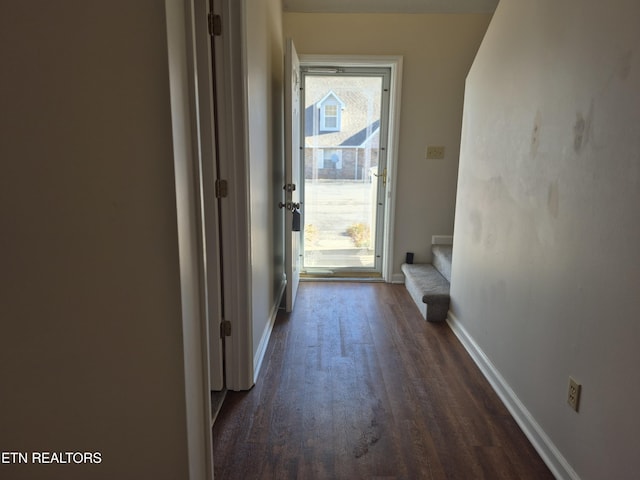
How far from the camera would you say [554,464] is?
155 cm

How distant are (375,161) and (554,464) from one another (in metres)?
2.84

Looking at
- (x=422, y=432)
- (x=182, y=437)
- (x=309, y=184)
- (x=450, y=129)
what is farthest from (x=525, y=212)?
(x=309, y=184)

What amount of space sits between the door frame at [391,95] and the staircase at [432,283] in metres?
0.36

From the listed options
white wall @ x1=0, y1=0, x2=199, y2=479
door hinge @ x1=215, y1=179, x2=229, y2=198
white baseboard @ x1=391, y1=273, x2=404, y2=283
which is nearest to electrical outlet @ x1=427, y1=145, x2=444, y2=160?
white baseboard @ x1=391, y1=273, x2=404, y2=283

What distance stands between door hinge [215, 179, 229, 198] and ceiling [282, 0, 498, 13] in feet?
7.30

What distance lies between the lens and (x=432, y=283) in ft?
10.7

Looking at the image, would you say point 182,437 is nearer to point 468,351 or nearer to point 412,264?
point 468,351

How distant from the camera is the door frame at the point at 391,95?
139 inches

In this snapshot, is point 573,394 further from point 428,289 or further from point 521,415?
point 428,289

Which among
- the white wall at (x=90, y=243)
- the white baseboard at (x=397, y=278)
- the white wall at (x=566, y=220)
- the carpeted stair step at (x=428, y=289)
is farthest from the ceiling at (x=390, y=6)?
the white wall at (x=90, y=243)

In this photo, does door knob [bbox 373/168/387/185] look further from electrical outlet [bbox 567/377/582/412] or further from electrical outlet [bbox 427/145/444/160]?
electrical outlet [bbox 567/377/582/412]

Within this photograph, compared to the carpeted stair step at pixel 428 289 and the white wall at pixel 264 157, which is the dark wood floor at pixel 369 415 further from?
the white wall at pixel 264 157

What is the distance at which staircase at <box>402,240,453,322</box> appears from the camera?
117 inches

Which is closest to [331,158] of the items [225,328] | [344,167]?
[344,167]
